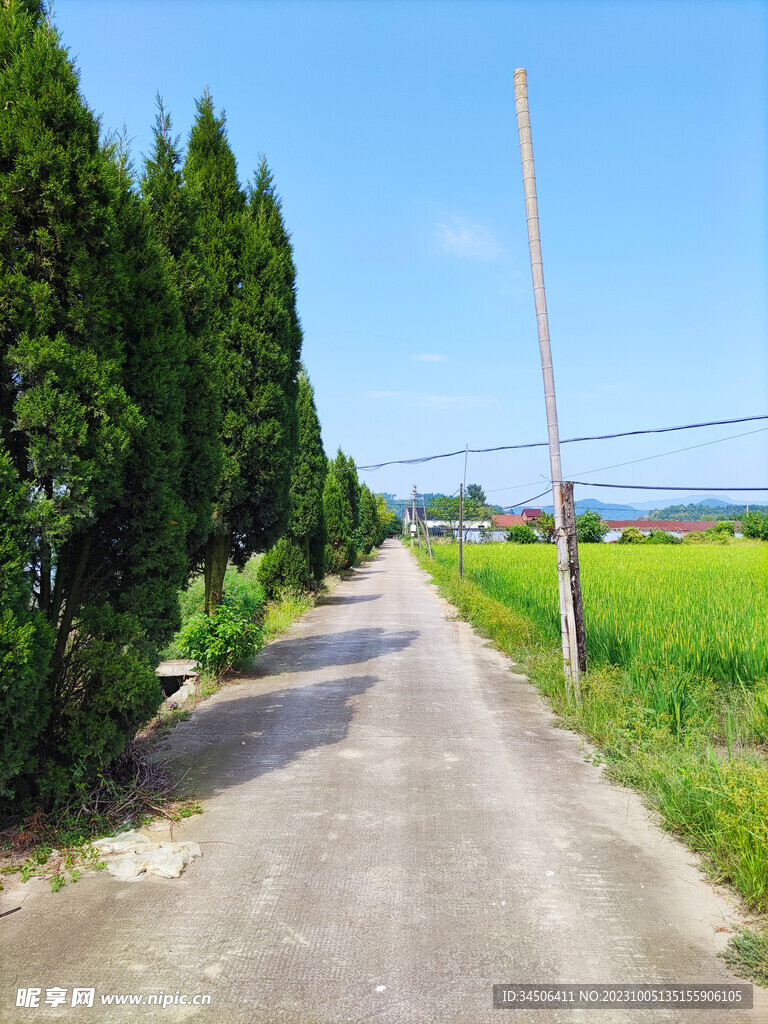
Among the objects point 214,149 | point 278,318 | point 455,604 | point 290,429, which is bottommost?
point 455,604

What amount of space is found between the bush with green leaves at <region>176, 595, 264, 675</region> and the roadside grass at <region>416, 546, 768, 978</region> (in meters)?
3.58

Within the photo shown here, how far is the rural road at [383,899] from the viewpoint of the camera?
2.60 m

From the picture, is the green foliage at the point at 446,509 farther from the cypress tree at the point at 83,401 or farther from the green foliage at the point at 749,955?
the green foliage at the point at 749,955

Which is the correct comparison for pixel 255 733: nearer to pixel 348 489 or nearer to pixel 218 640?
pixel 218 640

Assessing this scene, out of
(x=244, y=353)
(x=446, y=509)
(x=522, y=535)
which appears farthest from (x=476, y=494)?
(x=244, y=353)

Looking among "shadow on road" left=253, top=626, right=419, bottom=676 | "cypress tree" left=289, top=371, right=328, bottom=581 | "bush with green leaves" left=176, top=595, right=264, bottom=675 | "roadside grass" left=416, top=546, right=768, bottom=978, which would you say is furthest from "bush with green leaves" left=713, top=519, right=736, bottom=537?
"bush with green leaves" left=176, top=595, right=264, bottom=675

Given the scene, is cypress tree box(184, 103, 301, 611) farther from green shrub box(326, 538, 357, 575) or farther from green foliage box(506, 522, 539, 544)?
green foliage box(506, 522, 539, 544)

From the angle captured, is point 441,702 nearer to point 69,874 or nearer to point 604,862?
point 604,862

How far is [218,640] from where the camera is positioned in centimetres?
826

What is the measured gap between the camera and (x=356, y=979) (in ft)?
8.71

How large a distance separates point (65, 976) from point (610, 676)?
4993mm

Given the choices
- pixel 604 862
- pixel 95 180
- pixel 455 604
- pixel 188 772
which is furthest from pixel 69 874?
pixel 455 604

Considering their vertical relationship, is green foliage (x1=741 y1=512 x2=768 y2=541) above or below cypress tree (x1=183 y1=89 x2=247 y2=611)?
below

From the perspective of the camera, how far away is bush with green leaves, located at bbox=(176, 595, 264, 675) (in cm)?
826
